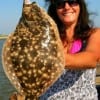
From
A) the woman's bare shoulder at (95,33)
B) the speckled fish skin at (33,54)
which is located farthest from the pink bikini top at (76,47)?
the speckled fish skin at (33,54)

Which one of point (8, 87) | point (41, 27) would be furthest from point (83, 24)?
point (8, 87)

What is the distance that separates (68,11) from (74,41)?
1.15ft

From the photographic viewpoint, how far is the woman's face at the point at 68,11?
147 inches

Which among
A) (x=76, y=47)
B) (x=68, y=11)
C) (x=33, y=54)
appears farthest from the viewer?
(x=76, y=47)

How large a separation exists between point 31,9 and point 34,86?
58 cm

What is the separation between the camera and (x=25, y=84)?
2961mm

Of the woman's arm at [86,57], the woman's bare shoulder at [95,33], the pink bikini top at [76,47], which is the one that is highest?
the woman's bare shoulder at [95,33]

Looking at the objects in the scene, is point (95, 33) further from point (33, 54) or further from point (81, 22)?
point (33, 54)

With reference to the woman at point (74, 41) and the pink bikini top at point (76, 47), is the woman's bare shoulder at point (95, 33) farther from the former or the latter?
the pink bikini top at point (76, 47)

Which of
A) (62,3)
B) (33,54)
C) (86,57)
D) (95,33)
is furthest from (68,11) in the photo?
(33,54)

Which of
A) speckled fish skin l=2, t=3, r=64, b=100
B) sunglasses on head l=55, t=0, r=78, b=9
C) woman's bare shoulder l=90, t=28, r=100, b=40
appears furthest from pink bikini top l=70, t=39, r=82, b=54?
speckled fish skin l=2, t=3, r=64, b=100

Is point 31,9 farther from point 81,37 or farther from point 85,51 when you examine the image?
point 81,37

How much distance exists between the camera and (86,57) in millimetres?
3252

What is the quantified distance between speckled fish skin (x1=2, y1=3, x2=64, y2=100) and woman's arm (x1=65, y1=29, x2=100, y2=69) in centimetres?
25
